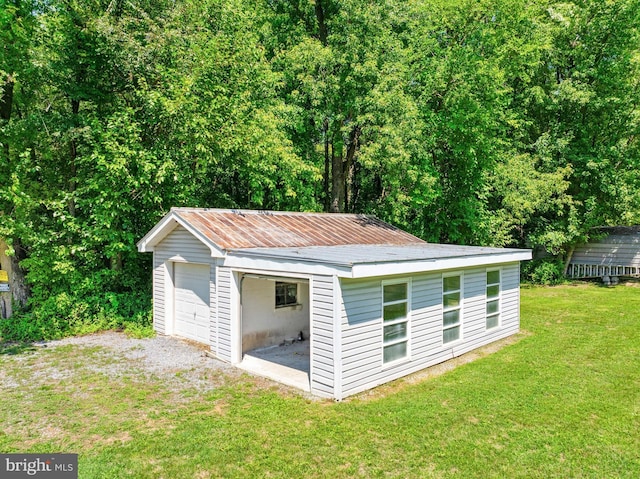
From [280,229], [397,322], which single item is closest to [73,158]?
[280,229]

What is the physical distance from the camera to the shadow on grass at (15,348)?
32.4ft

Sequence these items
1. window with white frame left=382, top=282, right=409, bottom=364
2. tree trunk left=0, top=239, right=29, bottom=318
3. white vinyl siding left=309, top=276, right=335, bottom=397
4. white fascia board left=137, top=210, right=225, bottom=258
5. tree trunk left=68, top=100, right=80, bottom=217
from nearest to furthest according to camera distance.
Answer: white vinyl siding left=309, top=276, right=335, bottom=397, window with white frame left=382, top=282, right=409, bottom=364, white fascia board left=137, top=210, right=225, bottom=258, tree trunk left=0, top=239, right=29, bottom=318, tree trunk left=68, top=100, right=80, bottom=217

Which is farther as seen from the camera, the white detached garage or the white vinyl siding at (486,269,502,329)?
the white vinyl siding at (486,269,502,329)

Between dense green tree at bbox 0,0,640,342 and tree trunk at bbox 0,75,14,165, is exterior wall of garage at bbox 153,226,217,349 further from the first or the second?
tree trunk at bbox 0,75,14,165

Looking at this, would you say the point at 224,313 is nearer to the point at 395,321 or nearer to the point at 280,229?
the point at 280,229

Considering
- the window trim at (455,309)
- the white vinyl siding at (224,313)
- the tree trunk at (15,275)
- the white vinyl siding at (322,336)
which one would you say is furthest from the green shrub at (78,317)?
the window trim at (455,309)

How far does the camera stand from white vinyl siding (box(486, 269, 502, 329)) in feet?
36.0

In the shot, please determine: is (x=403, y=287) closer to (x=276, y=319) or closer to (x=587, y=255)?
(x=276, y=319)

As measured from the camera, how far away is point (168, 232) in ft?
36.6

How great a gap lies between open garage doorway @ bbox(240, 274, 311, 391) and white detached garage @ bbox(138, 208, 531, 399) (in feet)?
0.09

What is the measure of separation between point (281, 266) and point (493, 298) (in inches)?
249

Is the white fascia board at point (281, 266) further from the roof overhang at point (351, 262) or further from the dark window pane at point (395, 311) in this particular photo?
the dark window pane at point (395, 311)

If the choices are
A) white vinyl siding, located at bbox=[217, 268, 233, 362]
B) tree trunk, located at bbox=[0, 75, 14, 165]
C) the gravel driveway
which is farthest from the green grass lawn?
tree trunk, located at bbox=[0, 75, 14, 165]

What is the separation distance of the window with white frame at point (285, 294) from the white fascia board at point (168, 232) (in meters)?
2.11
